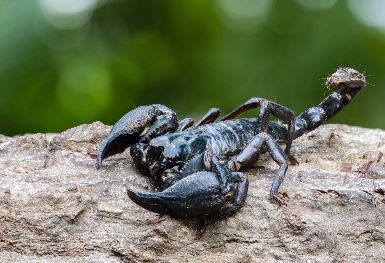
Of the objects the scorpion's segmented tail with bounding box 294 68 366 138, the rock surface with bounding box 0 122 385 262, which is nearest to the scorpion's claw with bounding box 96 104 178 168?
the rock surface with bounding box 0 122 385 262

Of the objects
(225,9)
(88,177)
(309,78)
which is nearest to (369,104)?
(309,78)

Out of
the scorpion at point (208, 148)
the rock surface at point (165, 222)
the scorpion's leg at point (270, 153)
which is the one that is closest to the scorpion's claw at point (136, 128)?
the scorpion at point (208, 148)

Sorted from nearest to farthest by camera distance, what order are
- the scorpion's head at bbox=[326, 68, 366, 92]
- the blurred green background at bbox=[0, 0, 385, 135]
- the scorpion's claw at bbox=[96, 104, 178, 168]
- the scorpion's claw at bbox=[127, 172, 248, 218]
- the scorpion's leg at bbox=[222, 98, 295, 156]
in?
the scorpion's claw at bbox=[127, 172, 248, 218] → the scorpion's claw at bbox=[96, 104, 178, 168] → the scorpion's leg at bbox=[222, 98, 295, 156] → the scorpion's head at bbox=[326, 68, 366, 92] → the blurred green background at bbox=[0, 0, 385, 135]

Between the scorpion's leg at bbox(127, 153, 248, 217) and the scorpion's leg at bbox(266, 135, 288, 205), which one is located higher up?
the scorpion's leg at bbox(266, 135, 288, 205)

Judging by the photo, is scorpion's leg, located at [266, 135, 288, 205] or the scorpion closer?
the scorpion

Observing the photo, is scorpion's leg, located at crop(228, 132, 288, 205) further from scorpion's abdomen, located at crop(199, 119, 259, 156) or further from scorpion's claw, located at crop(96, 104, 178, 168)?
scorpion's claw, located at crop(96, 104, 178, 168)

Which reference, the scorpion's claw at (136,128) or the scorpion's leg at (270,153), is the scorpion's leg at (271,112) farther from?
the scorpion's claw at (136,128)

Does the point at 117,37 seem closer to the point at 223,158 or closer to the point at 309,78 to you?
the point at 309,78
